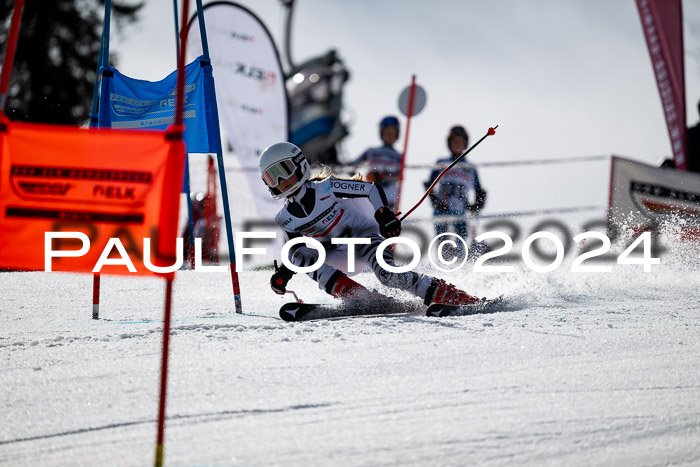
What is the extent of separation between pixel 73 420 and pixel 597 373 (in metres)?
2.18

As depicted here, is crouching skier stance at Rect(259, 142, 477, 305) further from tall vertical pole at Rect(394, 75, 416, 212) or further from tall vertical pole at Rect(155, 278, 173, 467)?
tall vertical pole at Rect(394, 75, 416, 212)

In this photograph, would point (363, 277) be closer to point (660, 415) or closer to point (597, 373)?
point (597, 373)

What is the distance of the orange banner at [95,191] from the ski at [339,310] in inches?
82.0

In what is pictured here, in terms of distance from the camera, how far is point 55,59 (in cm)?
1984

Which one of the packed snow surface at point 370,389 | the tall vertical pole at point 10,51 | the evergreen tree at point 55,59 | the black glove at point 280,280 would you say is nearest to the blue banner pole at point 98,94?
the packed snow surface at point 370,389

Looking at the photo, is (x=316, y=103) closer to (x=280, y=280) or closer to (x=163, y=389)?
(x=280, y=280)

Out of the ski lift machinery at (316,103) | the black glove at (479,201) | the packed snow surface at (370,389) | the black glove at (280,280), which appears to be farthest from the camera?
the ski lift machinery at (316,103)

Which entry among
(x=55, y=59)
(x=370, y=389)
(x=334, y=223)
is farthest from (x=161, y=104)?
(x=55, y=59)

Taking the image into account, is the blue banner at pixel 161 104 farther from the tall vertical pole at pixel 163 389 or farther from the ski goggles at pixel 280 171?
the tall vertical pole at pixel 163 389

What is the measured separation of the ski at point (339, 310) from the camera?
472 centimetres

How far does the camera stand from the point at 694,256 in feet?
26.5

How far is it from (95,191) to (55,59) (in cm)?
1934

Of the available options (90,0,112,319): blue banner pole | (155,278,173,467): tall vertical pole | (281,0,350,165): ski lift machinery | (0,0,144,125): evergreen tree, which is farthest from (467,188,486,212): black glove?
(0,0,144,125): evergreen tree

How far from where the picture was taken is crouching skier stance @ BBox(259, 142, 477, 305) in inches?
193
